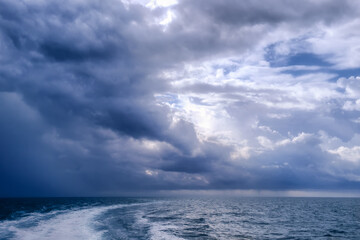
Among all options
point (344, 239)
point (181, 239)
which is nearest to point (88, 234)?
point (181, 239)

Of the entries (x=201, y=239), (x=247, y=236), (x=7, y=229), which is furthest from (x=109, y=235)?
(x=247, y=236)

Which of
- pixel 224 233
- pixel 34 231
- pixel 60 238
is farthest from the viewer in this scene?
pixel 224 233

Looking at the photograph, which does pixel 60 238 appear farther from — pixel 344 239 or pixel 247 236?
pixel 344 239

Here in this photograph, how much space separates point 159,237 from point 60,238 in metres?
9.95

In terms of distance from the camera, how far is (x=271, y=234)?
113 feet

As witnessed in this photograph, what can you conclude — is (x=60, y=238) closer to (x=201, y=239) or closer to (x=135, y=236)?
(x=135, y=236)

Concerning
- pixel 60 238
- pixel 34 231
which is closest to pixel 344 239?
pixel 60 238

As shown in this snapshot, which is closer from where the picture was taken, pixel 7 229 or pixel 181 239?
pixel 181 239

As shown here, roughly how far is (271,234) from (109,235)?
19.8 meters

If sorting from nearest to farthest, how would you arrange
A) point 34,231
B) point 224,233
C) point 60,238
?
point 60,238 → point 34,231 → point 224,233

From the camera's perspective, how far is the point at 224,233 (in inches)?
1345

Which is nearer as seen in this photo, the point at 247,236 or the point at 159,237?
the point at 159,237

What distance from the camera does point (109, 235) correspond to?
95.3 feet

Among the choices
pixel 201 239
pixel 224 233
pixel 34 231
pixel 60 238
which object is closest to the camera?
pixel 60 238
